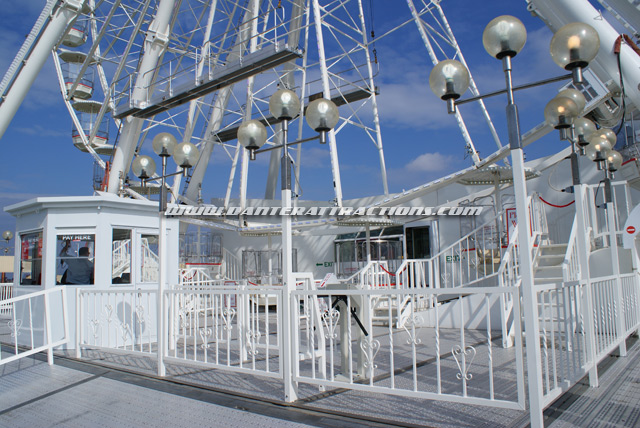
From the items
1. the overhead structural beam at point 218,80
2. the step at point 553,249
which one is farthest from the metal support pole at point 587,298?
the overhead structural beam at point 218,80

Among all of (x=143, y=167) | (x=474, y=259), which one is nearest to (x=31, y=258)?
(x=143, y=167)

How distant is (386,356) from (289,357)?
249 cm

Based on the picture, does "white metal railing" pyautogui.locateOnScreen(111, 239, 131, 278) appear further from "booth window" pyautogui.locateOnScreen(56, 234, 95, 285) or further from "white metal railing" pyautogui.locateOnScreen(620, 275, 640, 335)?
"white metal railing" pyautogui.locateOnScreen(620, 275, 640, 335)

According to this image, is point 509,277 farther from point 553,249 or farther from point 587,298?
point 587,298

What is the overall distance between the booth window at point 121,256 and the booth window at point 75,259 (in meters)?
0.37

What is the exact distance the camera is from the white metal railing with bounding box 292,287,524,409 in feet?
11.8

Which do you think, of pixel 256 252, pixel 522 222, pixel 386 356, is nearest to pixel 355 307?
pixel 386 356

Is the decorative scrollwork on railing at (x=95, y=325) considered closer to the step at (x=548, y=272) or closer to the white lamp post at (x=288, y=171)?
the white lamp post at (x=288, y=171)

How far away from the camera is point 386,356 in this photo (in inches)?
266

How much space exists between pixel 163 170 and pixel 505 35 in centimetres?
488

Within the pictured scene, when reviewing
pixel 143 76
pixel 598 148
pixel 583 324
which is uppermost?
pixel 143 76

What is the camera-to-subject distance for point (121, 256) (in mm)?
8547

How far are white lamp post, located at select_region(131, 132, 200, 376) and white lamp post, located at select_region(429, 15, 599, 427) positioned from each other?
393cm

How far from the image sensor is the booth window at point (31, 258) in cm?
841
